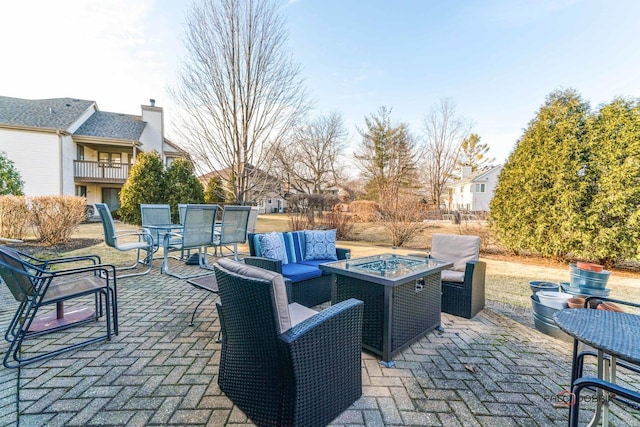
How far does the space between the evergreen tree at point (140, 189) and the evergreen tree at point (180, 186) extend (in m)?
0.34

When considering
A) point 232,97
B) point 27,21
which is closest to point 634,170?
point 232,97

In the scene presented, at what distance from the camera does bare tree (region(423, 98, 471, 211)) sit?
2455cm

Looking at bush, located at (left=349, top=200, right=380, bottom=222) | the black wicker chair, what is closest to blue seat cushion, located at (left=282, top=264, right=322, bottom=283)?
the black wicker chair

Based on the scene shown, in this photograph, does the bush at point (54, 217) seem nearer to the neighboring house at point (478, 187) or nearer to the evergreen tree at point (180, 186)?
the evergreen tree at point (180, 186)

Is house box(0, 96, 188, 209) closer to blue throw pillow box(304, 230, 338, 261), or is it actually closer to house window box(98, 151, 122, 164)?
house window box(98, 151, 122, 164)

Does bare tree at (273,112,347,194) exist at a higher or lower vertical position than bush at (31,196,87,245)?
higher

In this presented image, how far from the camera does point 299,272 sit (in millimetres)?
3584

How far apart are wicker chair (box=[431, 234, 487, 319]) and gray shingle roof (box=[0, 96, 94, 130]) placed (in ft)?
61.9

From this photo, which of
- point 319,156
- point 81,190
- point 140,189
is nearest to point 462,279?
point 140,189

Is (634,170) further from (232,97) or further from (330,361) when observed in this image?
(232,97)

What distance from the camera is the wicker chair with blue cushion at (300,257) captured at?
351 cm

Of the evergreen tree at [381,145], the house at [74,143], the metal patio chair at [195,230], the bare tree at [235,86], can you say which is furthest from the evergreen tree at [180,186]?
the evergreen tree at [381,145]

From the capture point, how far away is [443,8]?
756cm

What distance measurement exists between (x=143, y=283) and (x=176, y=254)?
10.1ft
